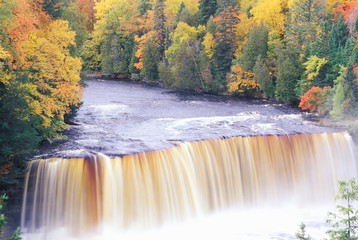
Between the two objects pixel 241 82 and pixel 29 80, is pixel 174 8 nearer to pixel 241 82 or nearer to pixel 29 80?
pixel 241 82

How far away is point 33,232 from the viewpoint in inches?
775

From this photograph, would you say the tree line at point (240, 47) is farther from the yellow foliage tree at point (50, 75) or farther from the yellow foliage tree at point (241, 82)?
the yellow foliage tree at point (50, 75)

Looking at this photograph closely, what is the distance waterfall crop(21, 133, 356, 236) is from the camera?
20531 millimetres

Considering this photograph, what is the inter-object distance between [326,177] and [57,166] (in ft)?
55.1

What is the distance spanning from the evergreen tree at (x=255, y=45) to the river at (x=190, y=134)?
5.20 m

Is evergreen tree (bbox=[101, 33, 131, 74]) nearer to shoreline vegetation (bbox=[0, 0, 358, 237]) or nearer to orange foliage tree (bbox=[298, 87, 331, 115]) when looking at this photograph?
shoreline vegetation (bbox=[0, 0, 358, 237])

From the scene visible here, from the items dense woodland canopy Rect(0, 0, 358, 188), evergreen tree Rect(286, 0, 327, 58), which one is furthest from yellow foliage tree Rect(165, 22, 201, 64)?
evergreen tree Rect(286, 0, 327, 58)

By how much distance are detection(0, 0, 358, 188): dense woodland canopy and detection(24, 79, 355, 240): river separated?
2465 millimetres

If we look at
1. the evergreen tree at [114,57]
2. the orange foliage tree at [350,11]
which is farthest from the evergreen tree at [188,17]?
the orange foliage tree at [350,11]

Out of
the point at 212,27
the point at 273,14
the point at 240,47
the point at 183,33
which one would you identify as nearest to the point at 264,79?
the point at 240,47

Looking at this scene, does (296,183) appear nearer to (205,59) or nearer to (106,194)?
→ (106,194)

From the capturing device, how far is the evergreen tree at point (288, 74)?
4253 cm

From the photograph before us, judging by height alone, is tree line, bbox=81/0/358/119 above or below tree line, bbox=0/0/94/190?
above

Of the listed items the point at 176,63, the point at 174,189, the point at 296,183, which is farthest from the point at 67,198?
the point at 176,63
